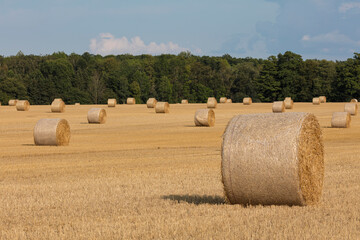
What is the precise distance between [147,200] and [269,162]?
109 inches

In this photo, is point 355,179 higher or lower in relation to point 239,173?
lower

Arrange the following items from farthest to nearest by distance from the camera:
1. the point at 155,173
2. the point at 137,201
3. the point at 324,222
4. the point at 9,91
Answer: the point at 9,91, the point at 155,173, the point at 137,201, the point at 324,222

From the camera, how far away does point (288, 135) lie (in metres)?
10.2

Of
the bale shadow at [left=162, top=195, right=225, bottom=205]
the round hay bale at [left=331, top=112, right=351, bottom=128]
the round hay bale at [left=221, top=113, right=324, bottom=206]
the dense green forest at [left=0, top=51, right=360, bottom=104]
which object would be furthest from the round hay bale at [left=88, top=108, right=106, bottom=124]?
the dense green forest at [left=0, top=51, right=360, bottom=104]

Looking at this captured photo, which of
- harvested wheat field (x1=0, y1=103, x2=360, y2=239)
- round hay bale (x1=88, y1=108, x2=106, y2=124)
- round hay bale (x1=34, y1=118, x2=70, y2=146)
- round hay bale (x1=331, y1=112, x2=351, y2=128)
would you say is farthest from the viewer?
round hay bale (x1=88, y1=108, x2=106, y2=124)

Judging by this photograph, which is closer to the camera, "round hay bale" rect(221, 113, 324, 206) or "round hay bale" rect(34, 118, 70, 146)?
"round hay bale" rect(221, 113, 324, 206)

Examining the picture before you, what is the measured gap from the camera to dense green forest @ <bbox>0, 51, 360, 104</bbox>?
344 feet

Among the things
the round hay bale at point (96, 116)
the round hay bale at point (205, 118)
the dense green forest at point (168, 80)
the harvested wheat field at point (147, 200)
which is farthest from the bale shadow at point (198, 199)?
the dense green forest at point (168, 80)

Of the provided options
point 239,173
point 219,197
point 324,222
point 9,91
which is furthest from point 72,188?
point 9,91

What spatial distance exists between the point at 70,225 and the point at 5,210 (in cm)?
207

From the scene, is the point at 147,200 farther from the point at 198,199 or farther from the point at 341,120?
the point at 341,120

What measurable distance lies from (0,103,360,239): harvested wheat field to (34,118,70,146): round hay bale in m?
2.54

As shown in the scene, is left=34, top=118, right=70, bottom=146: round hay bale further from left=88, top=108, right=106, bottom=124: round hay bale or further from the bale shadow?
left=88, top=108, right=106, bottom=124: round hay bale

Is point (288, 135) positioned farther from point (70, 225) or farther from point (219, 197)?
point (70, 225)
